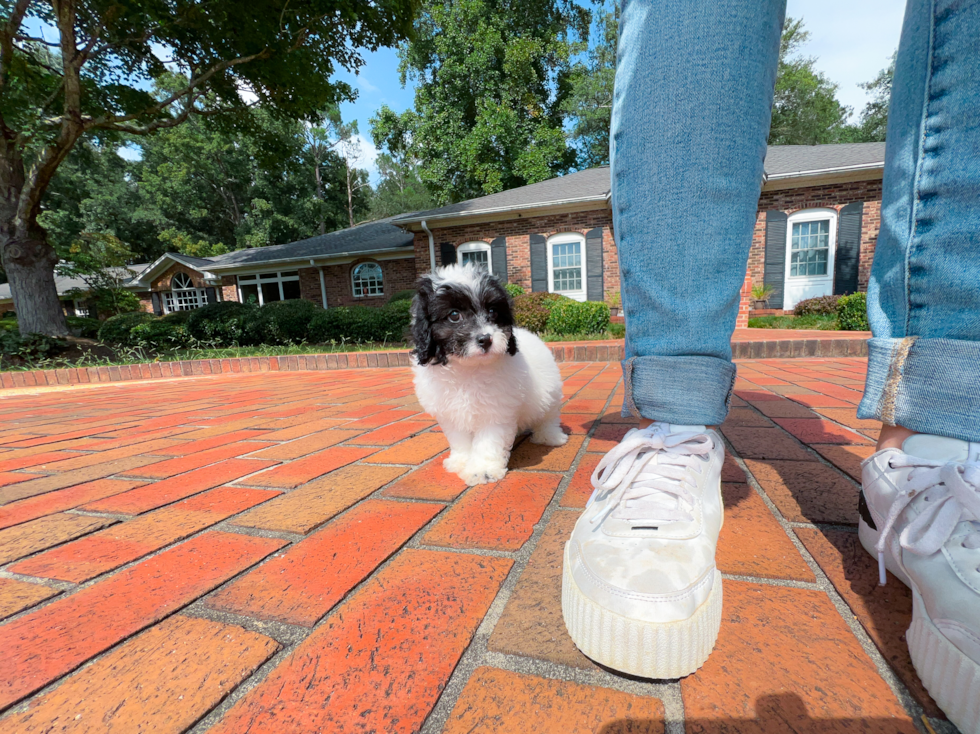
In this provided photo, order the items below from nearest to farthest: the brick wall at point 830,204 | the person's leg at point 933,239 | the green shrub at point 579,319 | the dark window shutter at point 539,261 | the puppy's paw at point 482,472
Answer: the person's leg at point 933,239 → the puppy's paw at point 482,472 → the green shrub at point 579,319 → the brick wall at point 830,204 → the dark window shutter at point 539,261

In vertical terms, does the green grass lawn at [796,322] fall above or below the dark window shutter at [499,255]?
below

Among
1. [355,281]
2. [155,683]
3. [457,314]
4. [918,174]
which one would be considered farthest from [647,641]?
[355,281]

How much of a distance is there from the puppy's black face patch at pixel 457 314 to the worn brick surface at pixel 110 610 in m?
0.94

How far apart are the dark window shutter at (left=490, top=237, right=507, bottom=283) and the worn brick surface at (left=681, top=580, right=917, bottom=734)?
1480 centimetres

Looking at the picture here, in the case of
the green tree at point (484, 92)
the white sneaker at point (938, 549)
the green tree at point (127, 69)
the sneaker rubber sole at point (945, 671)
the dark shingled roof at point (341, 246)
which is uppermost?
the green tree at point (484, 92)

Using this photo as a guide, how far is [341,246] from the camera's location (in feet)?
64.9

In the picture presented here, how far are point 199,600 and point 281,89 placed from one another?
13296 mm

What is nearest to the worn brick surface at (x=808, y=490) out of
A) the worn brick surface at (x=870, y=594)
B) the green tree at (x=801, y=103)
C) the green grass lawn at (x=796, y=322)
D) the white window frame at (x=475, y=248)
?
the worn brick surface at (x=870, y=594)

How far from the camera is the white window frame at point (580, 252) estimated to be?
47.1 feet

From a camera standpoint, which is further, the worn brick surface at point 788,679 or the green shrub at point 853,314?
the green shrub at point 853,314

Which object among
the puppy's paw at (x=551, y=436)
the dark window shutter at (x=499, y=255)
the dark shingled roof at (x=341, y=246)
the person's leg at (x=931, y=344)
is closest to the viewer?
the person's leg at (x=931, y=344)

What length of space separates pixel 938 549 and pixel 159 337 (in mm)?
14990

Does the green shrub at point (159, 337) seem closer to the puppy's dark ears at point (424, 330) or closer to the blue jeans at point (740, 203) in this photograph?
the puppy's dark ears at point (424, 330)

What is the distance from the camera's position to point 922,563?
78cm
